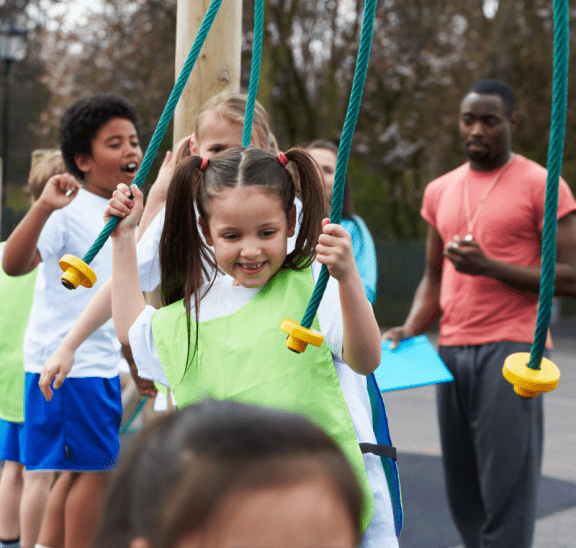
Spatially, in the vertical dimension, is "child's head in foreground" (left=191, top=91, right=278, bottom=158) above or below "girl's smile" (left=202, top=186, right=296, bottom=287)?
above

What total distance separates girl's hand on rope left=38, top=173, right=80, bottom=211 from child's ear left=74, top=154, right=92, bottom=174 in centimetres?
54

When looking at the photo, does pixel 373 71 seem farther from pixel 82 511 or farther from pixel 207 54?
pixel 82 511

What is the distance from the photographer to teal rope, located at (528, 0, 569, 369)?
4.42 ft

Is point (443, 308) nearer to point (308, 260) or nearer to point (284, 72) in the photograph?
point (308, 260)

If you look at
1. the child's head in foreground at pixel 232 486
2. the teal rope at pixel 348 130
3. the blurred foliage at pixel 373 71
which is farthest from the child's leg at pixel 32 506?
Result: the blurred foliage at pixel 373 71

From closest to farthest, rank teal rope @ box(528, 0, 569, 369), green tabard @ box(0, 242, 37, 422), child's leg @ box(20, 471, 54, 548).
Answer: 1. teal rope @ box(528, 0, 569, 369)
2. child's leg @ box(20, 471, 54, 548)
3. green tabard @ box(0, 242, 37, 422)

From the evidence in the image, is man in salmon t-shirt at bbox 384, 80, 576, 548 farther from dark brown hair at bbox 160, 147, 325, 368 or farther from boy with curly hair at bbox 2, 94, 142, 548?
boy with curly hair at bbox 2, 94, 142, 548

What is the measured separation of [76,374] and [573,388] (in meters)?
7.40

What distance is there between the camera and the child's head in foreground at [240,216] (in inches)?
65.1

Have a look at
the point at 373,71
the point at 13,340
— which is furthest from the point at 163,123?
the point at 373,71

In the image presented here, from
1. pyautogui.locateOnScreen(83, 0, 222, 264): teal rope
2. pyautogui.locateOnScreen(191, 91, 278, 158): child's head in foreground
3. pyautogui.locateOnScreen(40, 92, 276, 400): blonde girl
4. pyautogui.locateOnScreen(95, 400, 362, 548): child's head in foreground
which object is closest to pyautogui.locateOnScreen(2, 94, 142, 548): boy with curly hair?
pyautogui.locateOnScreen(40, 92, 276, 400): blonde girl

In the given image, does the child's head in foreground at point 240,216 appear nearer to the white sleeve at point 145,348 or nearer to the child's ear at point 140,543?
the white sleeve at point 145,348

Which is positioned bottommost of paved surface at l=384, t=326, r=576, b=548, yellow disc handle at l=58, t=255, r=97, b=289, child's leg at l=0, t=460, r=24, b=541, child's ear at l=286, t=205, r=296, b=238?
paved surface at l=384, t=326, r=576, b=548

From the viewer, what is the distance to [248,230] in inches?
65.0
